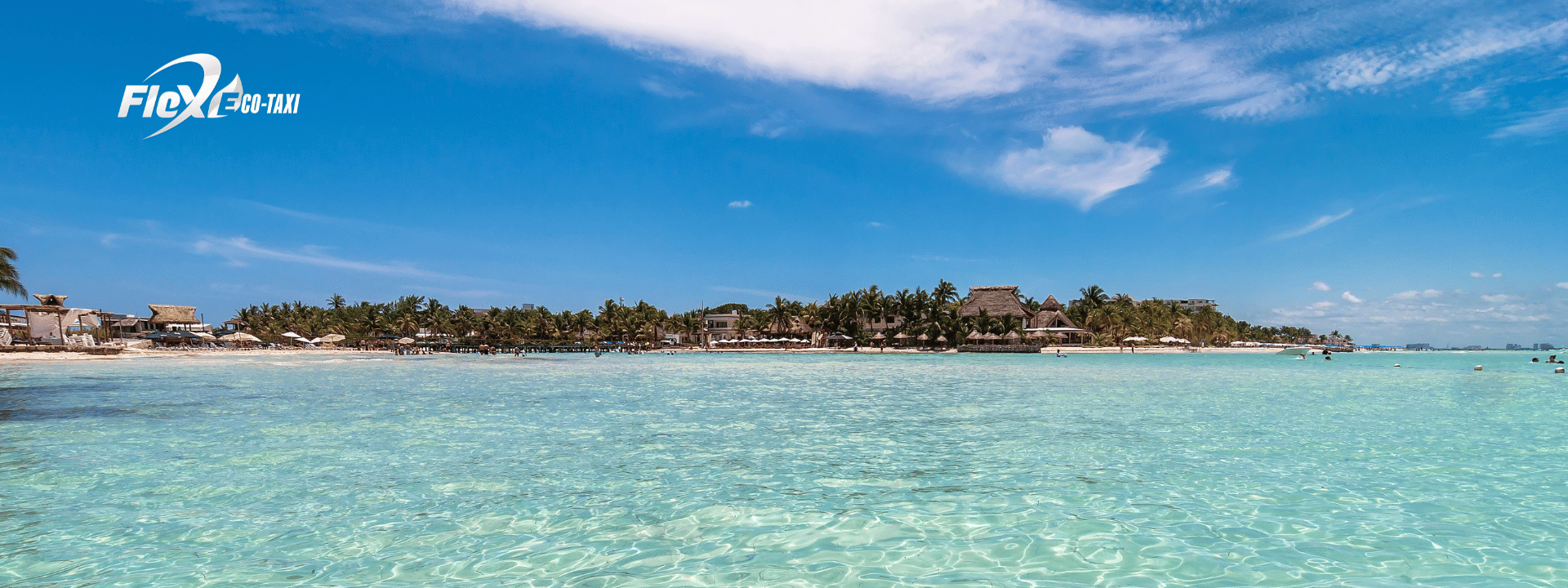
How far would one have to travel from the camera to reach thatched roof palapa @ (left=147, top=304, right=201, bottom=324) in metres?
89.6

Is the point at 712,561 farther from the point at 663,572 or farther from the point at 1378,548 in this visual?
the point at 1378,548

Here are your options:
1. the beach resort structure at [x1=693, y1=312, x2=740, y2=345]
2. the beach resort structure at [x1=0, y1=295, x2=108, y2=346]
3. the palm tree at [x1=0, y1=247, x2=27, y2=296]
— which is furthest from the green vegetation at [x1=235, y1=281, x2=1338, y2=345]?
the palm tree at [x1=0, y1=247, x2=27, y2=296]

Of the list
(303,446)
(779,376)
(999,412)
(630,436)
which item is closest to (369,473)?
(303,446)

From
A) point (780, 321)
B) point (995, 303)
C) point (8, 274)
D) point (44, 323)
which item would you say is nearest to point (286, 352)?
point (44, 323)

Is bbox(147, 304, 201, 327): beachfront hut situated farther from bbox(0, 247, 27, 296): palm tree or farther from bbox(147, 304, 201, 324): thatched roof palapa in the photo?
bbox(0, 247, 27, 296): palm tree

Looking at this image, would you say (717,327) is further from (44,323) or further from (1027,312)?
(44,323)

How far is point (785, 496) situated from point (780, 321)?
85126 mm

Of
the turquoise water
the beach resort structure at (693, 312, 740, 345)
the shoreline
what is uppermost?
the beach resort structure at (693, 312, 740, 345)

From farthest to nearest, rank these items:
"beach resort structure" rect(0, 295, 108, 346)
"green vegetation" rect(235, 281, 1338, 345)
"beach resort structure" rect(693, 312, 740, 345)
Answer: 1. "beach resort structure" rect(693, 312, 740, 345)
2. "green vegetation" rect(235, 281, 1338, 345)
3. "beach resort structure" rect(0, 295, 108, 346)

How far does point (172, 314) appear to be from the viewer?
298ft

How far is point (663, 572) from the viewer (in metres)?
5.92

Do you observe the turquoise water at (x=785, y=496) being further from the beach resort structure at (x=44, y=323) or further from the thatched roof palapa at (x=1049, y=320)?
the thatched roof palapa at (x=1049, y=320)

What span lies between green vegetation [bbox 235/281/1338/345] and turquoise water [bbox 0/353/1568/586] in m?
61.5

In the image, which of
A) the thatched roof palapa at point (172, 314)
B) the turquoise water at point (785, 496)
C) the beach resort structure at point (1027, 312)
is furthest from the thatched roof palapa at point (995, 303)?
the thatched roof palapa at point (172, 314)
